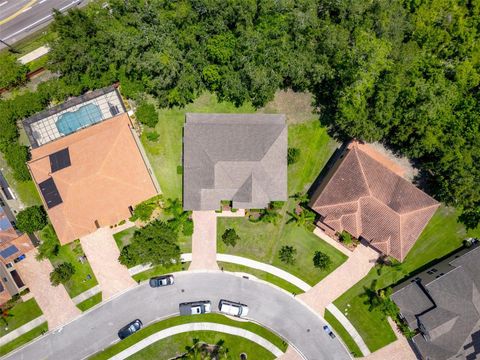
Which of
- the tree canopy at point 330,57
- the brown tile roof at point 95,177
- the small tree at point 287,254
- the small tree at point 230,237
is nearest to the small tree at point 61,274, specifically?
the brown tile roof at point 95,177

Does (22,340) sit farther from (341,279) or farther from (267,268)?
(341,279)

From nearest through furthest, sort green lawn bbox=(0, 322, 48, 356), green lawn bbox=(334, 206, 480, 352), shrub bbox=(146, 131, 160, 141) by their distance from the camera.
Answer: green lawn bbox=(0, 322, 48, 356)
green lawn bbox=(334, 206, 480, 352)
shrub bbox=(146, 131, 160, 141)

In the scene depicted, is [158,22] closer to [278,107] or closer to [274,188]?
[278,107]

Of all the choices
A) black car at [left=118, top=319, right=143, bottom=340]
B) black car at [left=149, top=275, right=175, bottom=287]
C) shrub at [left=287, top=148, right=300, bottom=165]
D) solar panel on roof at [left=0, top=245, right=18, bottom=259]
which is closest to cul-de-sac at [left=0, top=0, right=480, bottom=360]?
solar panel on roof at [left=0, top=245, right=18, bottom=259]

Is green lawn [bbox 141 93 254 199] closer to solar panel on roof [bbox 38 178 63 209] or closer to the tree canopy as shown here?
the tree canopy

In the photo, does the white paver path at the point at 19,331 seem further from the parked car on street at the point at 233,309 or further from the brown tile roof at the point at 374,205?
the brown tile roof at the point at 374,205

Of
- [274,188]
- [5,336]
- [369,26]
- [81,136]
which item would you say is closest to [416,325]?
[274,188]

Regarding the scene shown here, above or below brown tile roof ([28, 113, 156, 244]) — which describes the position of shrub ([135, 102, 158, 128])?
Result: above

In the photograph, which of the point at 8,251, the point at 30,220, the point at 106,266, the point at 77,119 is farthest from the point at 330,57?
the point at 8,251
